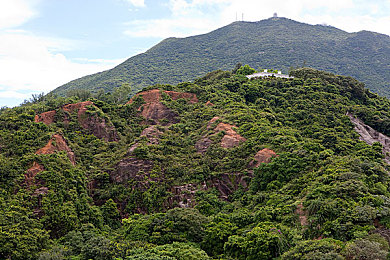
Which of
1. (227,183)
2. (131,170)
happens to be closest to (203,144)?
(227,183)

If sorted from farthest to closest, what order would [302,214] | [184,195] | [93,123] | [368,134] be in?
[368,134] → [93,123] → [184,195] → [302,214]

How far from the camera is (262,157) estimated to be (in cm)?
3375

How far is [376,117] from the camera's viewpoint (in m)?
46.0

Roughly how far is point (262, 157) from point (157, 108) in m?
19.0

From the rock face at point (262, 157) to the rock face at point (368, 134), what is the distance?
1603cm

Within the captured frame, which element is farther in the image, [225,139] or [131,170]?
[225,139]

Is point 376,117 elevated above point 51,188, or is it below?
above

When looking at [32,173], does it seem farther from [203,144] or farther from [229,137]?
[229,137]

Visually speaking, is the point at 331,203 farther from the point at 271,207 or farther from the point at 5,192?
the point at 5,192

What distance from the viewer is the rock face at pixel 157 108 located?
45375 mm

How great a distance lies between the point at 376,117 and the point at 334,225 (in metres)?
31.3

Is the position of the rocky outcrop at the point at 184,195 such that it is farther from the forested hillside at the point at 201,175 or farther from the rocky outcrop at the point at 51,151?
the rocky outcrop at the point at 51,151

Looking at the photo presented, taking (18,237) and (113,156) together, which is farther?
(113,156)

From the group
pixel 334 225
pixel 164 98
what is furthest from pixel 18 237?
pixel 164 98
